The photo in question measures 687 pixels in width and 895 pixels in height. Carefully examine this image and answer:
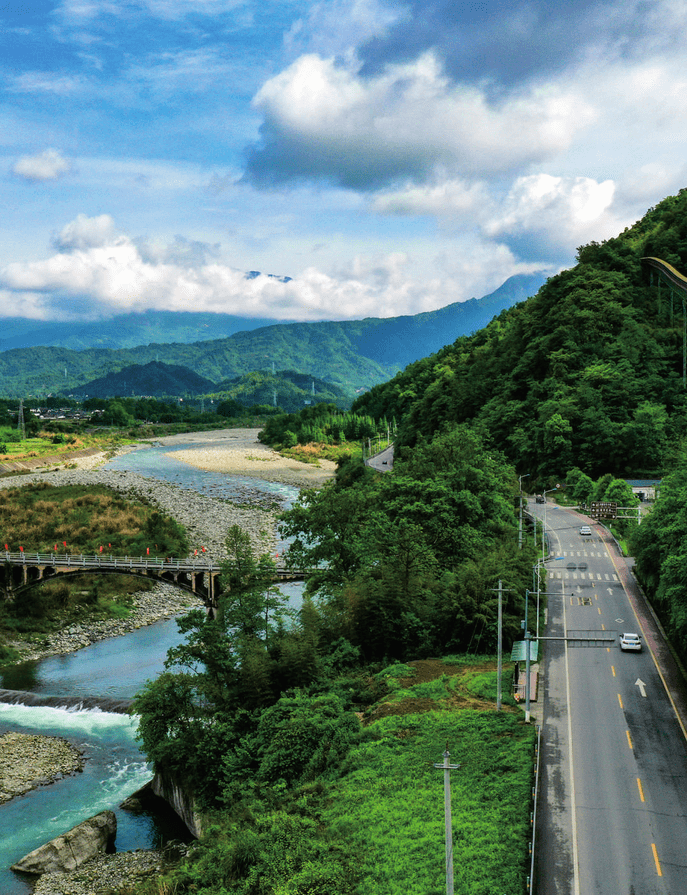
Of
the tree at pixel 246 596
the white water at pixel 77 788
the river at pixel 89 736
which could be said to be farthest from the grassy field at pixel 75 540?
the tree at pixel 246 596

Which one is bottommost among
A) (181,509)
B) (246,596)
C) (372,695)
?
(372,695)

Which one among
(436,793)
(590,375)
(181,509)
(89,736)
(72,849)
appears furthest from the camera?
(181,509)

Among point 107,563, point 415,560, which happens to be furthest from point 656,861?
point 107,563

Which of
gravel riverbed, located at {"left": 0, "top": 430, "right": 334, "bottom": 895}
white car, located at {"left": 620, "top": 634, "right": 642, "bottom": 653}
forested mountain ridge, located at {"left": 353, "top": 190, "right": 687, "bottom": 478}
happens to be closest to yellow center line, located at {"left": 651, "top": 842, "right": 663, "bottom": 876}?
white car, located at {"left": 620, "top": 634, "right": 642, "bottom": 653}

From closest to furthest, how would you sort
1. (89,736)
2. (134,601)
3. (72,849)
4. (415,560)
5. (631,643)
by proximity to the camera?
(72,849)
(631,643)
(89,736)
(415,560)
(134,601)

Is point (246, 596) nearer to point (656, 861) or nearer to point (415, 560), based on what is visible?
point (415, 560)

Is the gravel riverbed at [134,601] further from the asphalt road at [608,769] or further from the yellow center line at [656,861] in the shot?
the yellow center line at [656,861]
